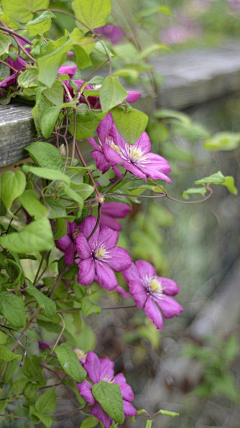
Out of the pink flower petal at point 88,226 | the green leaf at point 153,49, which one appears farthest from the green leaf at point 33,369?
the green leaf at point 153,49

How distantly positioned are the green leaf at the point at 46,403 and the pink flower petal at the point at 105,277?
18 cm

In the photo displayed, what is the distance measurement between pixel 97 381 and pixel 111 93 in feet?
1.30

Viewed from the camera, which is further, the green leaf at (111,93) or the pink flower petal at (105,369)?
the pink flower petal at (105,369)

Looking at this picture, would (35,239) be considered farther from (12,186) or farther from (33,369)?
(33,369)

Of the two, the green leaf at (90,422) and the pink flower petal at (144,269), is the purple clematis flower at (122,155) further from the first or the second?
the green leaf at (90,422)

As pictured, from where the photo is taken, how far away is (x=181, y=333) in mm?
1639

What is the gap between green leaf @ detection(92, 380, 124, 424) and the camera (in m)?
A: 0.60

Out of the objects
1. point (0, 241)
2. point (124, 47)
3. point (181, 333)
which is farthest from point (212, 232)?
point (0, 241)

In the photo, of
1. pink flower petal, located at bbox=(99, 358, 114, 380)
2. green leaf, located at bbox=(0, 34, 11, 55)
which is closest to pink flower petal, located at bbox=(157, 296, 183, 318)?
pink flower petal, located at bbox=(99, 358, 114, 380)

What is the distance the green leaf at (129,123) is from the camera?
58 centimetres

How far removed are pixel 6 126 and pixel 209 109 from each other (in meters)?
1.12

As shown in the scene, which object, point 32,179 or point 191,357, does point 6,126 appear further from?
point 191,357

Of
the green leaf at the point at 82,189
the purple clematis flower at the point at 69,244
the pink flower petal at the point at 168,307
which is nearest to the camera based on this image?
the green leaf at the point at 82,189

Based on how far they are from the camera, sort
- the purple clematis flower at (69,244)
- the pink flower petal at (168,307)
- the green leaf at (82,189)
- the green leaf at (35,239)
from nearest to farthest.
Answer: the green leaf at (35,239) < the green leaf at (82,189) < the purple clematis flower at (69,244) < the pink flower petal at (168,307)
